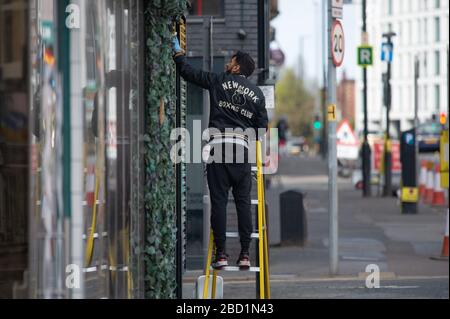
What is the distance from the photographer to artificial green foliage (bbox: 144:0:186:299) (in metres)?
7.79

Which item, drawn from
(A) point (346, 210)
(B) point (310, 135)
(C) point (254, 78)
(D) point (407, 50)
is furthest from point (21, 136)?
(B) point (310, 135)

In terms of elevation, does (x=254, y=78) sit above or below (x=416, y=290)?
above

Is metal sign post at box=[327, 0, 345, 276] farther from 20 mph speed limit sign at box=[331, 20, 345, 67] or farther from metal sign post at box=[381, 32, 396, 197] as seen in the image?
metal sign post at box=[381, 32, 396, 197]

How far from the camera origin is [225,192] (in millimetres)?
9062

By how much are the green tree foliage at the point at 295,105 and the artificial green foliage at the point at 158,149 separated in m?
136

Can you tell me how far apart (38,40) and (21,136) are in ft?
1.88

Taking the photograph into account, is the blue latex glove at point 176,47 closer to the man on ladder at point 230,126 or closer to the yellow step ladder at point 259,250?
the man on ladder at point 230,126

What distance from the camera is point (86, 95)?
6.03 metres

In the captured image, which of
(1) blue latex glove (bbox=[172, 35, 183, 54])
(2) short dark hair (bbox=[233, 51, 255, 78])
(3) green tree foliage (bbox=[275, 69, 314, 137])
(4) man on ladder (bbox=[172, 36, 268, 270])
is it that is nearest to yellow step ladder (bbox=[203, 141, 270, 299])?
(4) man on ladder (bbox=[172, 36, 268, 270])

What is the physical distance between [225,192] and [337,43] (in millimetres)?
6995

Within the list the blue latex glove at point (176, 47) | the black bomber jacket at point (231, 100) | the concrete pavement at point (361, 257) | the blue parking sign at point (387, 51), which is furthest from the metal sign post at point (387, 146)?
the blue latex glove at point (176, 47)

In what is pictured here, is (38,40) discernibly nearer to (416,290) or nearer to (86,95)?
(86,95)

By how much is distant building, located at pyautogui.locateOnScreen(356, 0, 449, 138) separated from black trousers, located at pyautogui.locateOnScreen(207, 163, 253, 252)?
99.5m

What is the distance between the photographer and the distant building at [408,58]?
362ft
